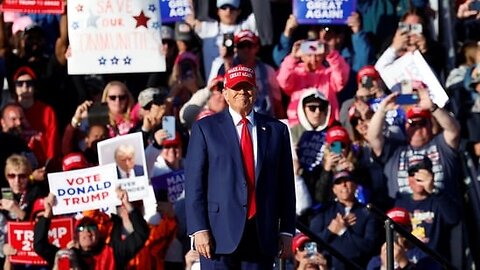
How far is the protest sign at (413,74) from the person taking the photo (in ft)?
50.9

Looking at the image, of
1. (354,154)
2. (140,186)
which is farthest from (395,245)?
(140,186)

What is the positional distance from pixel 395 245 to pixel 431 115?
1602 mm

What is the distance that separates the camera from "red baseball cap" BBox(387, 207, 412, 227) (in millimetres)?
14500

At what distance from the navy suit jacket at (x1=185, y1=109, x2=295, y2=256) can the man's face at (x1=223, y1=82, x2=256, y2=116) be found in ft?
0.33

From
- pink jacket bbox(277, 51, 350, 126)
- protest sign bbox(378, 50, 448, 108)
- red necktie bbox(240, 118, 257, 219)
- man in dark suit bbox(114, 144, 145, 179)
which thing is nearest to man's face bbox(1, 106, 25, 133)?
man in dark suit bbox(114, 144, 145, 179)

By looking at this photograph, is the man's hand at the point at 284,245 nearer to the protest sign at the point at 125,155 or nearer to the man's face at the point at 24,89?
the protest sign at the point at 125,155

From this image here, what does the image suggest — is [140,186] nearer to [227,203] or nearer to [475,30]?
[227,203]

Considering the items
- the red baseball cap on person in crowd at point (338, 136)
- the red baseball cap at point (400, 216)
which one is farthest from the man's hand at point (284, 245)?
the red baseball cap on person in crowd at point (338, 136)

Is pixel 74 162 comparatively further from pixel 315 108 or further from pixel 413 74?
pixel 413 74

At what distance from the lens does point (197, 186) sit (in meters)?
11.1

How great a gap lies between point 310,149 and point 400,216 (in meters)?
1.40

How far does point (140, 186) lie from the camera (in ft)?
48.0

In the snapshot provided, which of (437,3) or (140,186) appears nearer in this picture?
(140,186)

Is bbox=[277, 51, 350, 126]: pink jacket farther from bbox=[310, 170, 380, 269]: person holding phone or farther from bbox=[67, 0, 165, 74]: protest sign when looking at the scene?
bbox=[310, 170, 380, 269]: person holding phone
